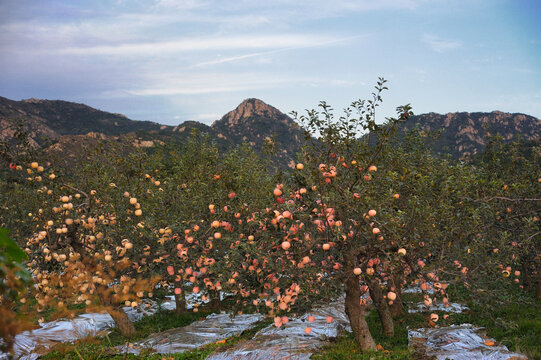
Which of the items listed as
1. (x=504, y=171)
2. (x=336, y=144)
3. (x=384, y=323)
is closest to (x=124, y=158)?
(x=336, y=144)

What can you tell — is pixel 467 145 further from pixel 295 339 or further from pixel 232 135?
pixel 295 339

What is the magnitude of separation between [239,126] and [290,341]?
532 feet

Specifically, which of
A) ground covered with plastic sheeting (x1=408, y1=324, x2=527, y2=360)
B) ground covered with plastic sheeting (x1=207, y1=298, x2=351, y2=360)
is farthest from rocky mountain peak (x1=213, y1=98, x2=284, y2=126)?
ground covered with plastic sheeting (x1=408, y1=324, x2=527, y2=360)

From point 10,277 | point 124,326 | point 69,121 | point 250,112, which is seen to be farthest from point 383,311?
point 69,121

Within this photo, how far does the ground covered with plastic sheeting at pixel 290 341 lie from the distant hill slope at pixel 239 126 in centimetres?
8676

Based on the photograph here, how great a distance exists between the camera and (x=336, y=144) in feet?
26.8

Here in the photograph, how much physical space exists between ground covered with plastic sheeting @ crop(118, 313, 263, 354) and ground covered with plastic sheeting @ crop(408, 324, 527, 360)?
512 centimetres

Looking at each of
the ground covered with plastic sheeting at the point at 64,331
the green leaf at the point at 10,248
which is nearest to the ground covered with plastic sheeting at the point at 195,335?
the ground covered with plastic sheeting at the point at 64,331

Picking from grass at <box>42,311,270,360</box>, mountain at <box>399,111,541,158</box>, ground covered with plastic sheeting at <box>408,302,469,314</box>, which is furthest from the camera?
mountain at <box>399,111,541,158</box>

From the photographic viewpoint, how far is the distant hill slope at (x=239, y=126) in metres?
113

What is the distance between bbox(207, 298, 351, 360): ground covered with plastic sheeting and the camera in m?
7.72

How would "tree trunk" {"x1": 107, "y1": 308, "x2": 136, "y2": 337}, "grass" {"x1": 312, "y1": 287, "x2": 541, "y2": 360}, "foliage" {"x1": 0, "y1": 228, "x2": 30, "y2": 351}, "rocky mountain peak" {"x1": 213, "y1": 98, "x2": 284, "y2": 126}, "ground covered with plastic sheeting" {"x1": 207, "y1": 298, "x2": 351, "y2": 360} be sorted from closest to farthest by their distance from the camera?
1. "foliage" {"x1": 0, "y1": 228, "x2": 30, "y2": 351}
2. "grass" {"x1": 312, "y1": 287, "x2": 541, "y2": 360}
3. "ground covered with plastic sheeting" {"x1": 207, "y1": 298, "x2": 351, "y2": 360}
4. "tree trunk" {"x1": 107, "y1": 308, "x2": 136, "y2": 337}
5. "rocky mountain peak" {"x1": 213, "y1": 98, "x2": 284, "y2": 126}

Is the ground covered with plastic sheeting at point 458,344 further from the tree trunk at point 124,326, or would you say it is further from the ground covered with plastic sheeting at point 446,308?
the tree trunk at point 124,326

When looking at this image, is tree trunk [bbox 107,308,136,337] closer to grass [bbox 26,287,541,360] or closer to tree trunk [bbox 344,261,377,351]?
grass [bbox 26,287,541,360]
